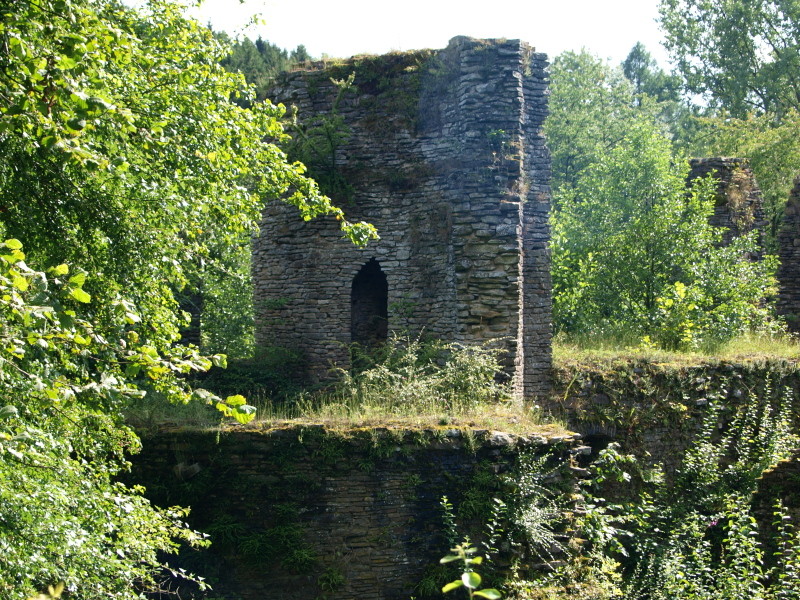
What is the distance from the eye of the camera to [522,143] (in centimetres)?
1360

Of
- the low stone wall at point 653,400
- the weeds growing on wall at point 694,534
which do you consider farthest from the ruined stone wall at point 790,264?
the low stone wall at point 653,400

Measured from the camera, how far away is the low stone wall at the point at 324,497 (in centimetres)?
941

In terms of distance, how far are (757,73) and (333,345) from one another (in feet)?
84.5

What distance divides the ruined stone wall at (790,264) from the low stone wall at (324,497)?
41.9 feet

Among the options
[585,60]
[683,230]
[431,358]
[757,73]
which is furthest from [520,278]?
[757,73]

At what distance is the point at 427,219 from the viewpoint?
46.6 feet

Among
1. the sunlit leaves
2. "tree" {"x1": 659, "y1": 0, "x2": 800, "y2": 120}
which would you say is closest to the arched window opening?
the sunlit leaves

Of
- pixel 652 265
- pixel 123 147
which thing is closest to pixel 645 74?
pixel 652 265

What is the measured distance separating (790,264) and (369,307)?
10528 millimetres

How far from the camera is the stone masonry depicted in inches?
516

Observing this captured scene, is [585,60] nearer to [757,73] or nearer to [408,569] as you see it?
[757,73]

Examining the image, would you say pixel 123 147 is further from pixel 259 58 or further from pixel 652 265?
pixel 259 58

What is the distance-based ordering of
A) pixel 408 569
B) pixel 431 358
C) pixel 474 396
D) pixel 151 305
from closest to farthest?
1. pixel 151 305
2. pixel 408 569
3. pixel 474 396
4. pixel 431 358

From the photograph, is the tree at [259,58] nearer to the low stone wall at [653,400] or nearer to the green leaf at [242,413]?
the low stone wall at [653,400]
